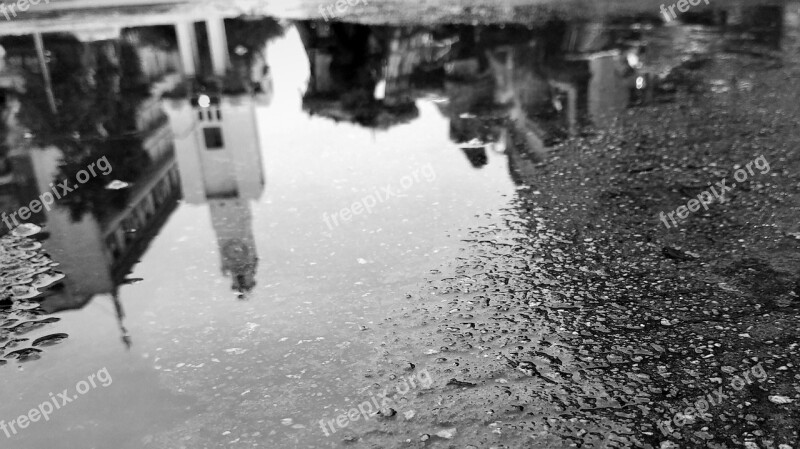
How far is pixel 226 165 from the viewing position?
22.2ft

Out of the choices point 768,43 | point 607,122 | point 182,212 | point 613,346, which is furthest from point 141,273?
point 768,43

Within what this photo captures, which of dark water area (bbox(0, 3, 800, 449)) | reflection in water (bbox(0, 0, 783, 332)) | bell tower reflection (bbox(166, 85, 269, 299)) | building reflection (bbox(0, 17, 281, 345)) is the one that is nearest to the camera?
dark water area (bbox(0, 3, 800, 449))

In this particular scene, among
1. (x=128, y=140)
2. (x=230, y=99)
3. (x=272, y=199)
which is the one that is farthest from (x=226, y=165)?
(x=230, y=99)

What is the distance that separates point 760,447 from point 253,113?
7310 mm

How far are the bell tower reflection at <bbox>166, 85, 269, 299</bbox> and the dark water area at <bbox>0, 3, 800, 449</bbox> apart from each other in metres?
0.03

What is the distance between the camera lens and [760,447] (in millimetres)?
3002

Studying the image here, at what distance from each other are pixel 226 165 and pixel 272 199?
938 mm

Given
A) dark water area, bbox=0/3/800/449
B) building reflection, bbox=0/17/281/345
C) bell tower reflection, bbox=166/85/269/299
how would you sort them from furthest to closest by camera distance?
building reflection, bbox=0/17/281/345
bell tower reflection, bbox=166/85/269/299
dark water area, bbox=0/3/800/449

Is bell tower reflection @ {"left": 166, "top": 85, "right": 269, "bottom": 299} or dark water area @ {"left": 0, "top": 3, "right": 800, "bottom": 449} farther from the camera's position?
bell tower reflection @ {"left": 166, "top": 85, "right": 269, "bottom": 299}

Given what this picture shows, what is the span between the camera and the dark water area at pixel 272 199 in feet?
11.9

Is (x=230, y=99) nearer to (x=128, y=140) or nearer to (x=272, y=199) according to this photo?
(x=128, y=140)

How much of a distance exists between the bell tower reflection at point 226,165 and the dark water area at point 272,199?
0.03 metres

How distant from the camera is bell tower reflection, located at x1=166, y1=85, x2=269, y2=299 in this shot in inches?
201

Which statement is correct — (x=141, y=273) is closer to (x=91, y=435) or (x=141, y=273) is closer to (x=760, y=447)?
(x=91, y=435)
